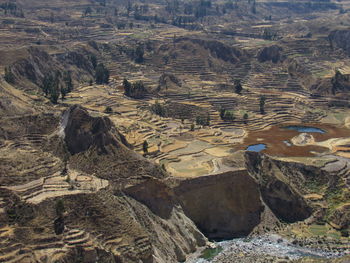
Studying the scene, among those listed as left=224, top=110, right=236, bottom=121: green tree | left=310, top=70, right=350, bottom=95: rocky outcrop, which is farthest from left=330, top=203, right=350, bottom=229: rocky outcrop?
left=310, top=70, right=350, bottom=95: rocky outcrop

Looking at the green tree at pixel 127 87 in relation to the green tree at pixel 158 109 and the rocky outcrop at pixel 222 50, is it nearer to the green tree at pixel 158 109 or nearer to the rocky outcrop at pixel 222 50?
the green tree at pixel 158 109

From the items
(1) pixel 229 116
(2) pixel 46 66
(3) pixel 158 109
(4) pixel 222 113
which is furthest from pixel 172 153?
(2) pixel 46 66

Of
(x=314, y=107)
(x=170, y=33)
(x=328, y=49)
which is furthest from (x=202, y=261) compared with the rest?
(x=170, y=33)

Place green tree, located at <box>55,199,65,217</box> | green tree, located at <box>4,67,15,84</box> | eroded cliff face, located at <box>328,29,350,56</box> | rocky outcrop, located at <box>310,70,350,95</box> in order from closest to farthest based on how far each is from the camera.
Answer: green tree, located at <box>55,199,65,217</box>, green tree, located at <box>4,67,15,84</box>, rocky outcrop, located at <box>310,70,350,95</box>, eroded cliff face, located at <box>328,29,350,56</box>

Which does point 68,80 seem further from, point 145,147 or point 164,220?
point 164,220

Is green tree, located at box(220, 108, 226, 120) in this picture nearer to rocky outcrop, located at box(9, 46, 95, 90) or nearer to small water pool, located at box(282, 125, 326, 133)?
small water pool, located at box(282, 125, 326, 133)

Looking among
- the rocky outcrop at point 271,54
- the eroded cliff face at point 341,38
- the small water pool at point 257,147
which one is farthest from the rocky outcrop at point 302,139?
the eroded cliff face at point 341,38
